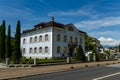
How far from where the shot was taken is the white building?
51750 millimetres

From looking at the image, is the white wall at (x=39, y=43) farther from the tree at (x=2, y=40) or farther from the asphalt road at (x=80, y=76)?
the asphalt road at (x=80, y=76)

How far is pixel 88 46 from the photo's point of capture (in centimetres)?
8025

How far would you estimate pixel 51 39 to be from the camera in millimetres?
51188

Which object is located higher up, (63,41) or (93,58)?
(63,41)

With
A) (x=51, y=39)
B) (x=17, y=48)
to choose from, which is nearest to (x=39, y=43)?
(x=51, y=39)

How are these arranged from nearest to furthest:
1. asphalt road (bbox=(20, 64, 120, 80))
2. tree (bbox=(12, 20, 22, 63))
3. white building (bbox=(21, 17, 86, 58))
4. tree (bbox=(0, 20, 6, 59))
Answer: asphalt road (bbox=(20, 64, 120, 80)), tree (bbox=(12, 20, 22, 63)), tree (bbox=(0, 20, 6, 59)), white building (bbox=(21, 17, 86, 58))

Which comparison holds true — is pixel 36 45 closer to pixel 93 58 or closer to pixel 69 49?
pixel 69 49

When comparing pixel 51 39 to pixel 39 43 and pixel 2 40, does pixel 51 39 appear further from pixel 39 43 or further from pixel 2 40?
pixel 2 40

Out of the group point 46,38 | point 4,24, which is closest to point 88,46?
point 46,38

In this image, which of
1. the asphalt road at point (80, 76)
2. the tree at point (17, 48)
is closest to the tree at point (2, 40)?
the tree at point (17, 48)

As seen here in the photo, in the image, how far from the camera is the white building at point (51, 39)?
51.8 m

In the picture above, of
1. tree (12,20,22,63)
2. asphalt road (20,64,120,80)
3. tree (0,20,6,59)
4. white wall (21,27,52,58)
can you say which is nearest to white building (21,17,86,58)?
white wall (21,27,52,58)

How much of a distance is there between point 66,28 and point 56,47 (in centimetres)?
600

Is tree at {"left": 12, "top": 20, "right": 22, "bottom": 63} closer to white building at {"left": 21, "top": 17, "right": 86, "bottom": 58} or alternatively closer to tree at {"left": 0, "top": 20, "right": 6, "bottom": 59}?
tree at {"left": 0, "top": 20, "right": 6, "bottom": 59}
